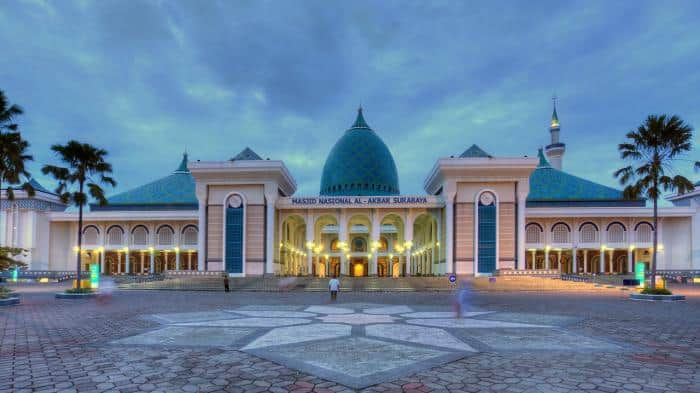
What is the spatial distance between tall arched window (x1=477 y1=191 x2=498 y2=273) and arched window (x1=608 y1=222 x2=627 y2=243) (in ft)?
69.6

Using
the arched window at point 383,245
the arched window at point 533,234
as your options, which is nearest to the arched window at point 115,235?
the arched window at point 383,245

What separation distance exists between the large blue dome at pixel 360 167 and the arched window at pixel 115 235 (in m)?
31.4

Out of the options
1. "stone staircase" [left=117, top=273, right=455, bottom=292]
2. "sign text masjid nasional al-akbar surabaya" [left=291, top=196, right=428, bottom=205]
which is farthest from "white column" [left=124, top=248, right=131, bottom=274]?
"sign text masjid nasional al-akbar surabaya" [left=291, top=196, right=428, bottom=205]

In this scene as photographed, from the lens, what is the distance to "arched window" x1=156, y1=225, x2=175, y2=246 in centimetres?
6581

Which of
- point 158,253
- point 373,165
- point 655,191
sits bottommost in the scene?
point 158,253

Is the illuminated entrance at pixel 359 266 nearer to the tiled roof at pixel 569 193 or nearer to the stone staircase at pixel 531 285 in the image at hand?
the tiled roof at pixel 569 193

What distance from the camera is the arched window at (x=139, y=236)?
65.8 meters

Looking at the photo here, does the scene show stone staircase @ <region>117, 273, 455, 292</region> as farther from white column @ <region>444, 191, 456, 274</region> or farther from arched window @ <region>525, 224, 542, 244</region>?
arched window @ <region>525, 224, 542, 244</region>

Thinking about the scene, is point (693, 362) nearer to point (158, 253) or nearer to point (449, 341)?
point (449, 341)

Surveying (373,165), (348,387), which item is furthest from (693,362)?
(373,165)

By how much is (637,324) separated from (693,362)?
602 cm

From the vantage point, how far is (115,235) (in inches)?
2601

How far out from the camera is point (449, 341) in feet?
34.4

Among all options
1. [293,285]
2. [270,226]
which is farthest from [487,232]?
[270,226]
